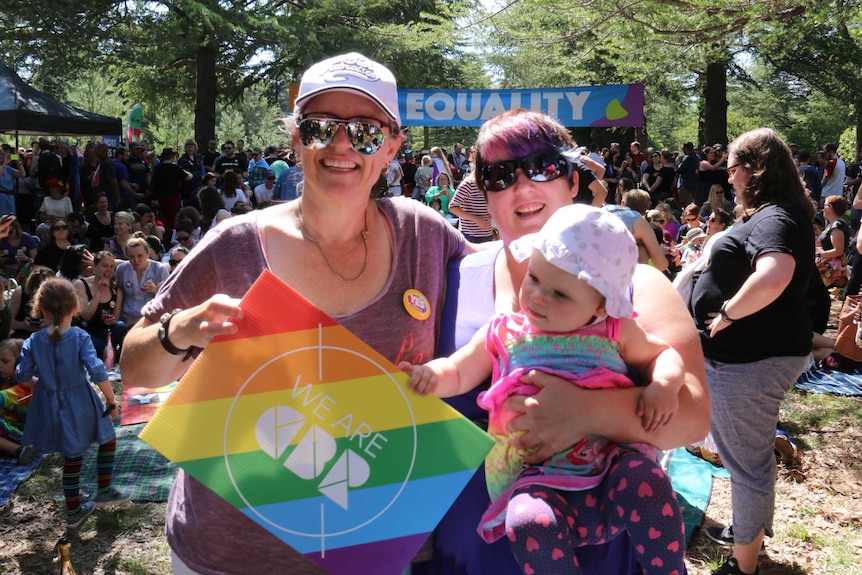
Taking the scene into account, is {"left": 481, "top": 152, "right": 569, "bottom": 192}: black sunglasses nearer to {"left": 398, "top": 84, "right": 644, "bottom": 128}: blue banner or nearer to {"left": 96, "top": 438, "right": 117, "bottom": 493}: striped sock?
{"left": 96, "top": 438, "right": 117, "bottom": 493}: striped sock

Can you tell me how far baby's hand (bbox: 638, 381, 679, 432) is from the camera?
162 centimetres

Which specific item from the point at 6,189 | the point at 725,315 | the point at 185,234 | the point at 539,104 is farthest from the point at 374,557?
the point at 539,104

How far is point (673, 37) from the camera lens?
29.8ft

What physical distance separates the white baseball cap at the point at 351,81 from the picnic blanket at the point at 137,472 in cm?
383

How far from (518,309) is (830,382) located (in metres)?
6.34

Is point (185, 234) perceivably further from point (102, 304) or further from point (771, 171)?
point (771, 171)

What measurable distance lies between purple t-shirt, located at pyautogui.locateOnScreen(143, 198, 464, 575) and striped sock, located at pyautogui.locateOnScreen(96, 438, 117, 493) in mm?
3448

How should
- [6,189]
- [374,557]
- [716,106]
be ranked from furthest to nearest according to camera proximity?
1. [716,106]
2. [6,189]
3. [374,557]

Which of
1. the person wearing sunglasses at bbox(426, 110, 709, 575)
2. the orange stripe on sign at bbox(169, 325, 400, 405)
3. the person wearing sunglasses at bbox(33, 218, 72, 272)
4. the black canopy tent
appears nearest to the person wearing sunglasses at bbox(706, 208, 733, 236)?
the person wearing sunglasses at bbox(426, 110, 709, 575)

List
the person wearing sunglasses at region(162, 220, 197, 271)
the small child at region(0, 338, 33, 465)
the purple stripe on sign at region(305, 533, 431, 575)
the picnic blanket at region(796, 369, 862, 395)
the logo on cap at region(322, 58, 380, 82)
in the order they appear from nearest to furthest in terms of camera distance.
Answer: the purple stripe on sign at region(305, 533, 431, 575) < the logo on cap at region(322, 58, 380, 82) < the small child at region(0, 338, 33, 465) < the picnic blanket at region(796, 369, 862, 395) < the person wearing sunglasses at region(162, 220, 197, 271)

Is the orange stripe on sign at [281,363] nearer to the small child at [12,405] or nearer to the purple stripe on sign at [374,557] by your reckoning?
the purple stripe on sign at [374,557]

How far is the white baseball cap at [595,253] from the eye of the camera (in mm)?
1652

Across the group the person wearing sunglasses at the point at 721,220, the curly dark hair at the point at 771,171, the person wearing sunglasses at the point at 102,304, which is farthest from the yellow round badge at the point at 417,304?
the person wearing sunglasses at the point at 102,304

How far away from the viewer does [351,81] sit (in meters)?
1.73
